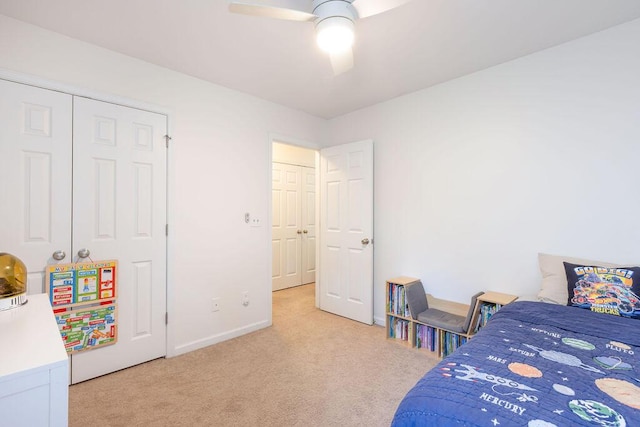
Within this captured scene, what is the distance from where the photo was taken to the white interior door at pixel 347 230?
3.29 meters

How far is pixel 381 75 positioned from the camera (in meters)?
2.62

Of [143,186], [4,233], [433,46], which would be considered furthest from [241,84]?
[4,233]

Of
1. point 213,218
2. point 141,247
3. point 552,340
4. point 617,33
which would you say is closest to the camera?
point 552,340

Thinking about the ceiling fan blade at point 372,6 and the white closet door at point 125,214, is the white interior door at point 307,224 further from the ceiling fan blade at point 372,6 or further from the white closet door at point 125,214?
the ceiling fan blade at point 372,6

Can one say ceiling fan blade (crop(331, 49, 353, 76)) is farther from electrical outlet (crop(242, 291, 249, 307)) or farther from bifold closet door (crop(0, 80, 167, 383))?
electrical outlet (crop(242, 291, 249, 307))

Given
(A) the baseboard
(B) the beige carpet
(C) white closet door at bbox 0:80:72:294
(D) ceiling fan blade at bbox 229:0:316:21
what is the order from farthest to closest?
(A) the baseboard
(C) white closet door at bbox 0:80:72:294
(B) the beige carpet
(D) ceiling fan blade at bbox 229:0:316:21

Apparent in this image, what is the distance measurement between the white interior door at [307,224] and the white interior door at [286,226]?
86 mm

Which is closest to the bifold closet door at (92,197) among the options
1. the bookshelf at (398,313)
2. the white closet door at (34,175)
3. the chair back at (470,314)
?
the white closet door at (34,175)

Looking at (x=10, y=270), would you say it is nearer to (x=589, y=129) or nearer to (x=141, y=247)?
(x=141, y=247)

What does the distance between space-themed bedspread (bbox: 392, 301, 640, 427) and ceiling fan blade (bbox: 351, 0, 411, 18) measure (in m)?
1.57

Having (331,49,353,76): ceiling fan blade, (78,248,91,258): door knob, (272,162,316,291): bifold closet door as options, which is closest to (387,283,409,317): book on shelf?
(331,49,353,76): ceiling fan blade

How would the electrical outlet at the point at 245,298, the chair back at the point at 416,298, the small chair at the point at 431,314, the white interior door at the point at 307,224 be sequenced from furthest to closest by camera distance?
the white interior door at the point at 307,224, the electrical outlet at the point at 245,298, the chair back at the point at 416,298, the small chair at the point at 431,314

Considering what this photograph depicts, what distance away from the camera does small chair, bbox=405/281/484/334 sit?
2.36 meters

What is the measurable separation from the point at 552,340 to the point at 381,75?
2.30m
